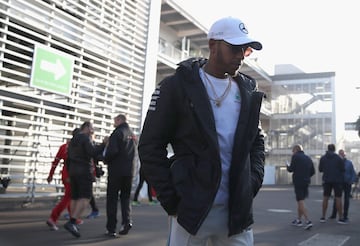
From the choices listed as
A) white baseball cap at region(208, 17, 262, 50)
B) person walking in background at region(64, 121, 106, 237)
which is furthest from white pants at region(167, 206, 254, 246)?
person walking in background at region(64, 121, 106, 237)

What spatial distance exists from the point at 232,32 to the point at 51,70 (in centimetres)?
967

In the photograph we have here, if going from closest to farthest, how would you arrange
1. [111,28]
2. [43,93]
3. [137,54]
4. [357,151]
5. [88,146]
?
[88,146]
[43,93]
[111,28]
[137,54]
[357,151]

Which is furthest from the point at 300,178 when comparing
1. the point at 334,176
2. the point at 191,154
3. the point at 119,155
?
the point at 191,154

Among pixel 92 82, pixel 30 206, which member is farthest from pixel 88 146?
pixel 92 82

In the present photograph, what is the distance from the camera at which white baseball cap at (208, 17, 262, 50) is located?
88.3 inches

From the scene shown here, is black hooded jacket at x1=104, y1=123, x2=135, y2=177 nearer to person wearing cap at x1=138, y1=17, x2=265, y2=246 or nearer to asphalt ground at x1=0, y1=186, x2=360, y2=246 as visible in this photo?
asphalt ground at x1=0, y1=186, x2=360, y2=246

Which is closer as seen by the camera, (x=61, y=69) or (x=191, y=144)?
(x=191, y=144)

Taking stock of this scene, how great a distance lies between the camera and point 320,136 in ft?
149

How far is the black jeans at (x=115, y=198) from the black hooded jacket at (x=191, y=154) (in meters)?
4.74

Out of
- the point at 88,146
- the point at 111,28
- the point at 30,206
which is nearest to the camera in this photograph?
the point at 88,146

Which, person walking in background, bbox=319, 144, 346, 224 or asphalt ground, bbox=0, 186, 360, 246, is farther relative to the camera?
person walking in background, bbox=319, 144, 346, 224

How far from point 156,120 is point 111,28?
12.2 meters

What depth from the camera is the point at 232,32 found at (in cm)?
226

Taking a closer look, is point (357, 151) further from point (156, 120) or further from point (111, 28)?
point (156, 120)
